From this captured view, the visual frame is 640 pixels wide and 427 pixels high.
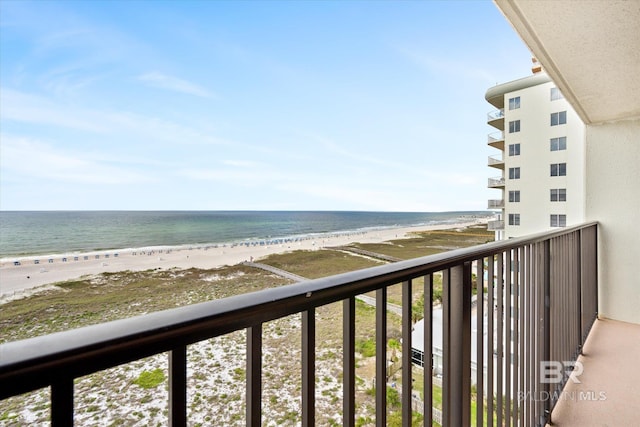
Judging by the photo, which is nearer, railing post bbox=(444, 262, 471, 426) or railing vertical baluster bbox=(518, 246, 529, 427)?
railing post bbox=(444, 262, 471, 426)

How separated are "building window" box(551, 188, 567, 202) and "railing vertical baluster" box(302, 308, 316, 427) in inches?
576

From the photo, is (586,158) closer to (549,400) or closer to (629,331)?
(629,331)

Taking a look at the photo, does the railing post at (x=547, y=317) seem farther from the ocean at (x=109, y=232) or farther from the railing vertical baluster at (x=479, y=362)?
the ocean at (x=109, y=232)

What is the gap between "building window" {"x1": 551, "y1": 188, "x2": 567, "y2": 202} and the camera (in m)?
11.9

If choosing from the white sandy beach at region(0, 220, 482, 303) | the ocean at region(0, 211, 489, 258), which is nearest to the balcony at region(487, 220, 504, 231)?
the white sandy beach at region(0, 220, 482, 303)

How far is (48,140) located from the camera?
1196cm

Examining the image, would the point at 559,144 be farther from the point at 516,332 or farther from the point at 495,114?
the point at 516,332

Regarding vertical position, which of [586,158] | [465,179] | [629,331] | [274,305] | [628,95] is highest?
[465,179]

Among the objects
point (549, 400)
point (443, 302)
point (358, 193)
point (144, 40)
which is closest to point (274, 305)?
point (443, 302)

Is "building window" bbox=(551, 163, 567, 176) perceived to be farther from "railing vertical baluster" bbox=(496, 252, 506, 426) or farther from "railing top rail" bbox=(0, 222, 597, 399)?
"railing top rail" bbox=(0, 222, 597, 399)

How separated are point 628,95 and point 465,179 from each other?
1805cm

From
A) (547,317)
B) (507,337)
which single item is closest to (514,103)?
(547,317)

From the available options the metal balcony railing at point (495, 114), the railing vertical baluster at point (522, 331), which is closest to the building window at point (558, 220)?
the metal balcony railing at point (495, 114)

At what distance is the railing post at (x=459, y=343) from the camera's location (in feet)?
2.83
